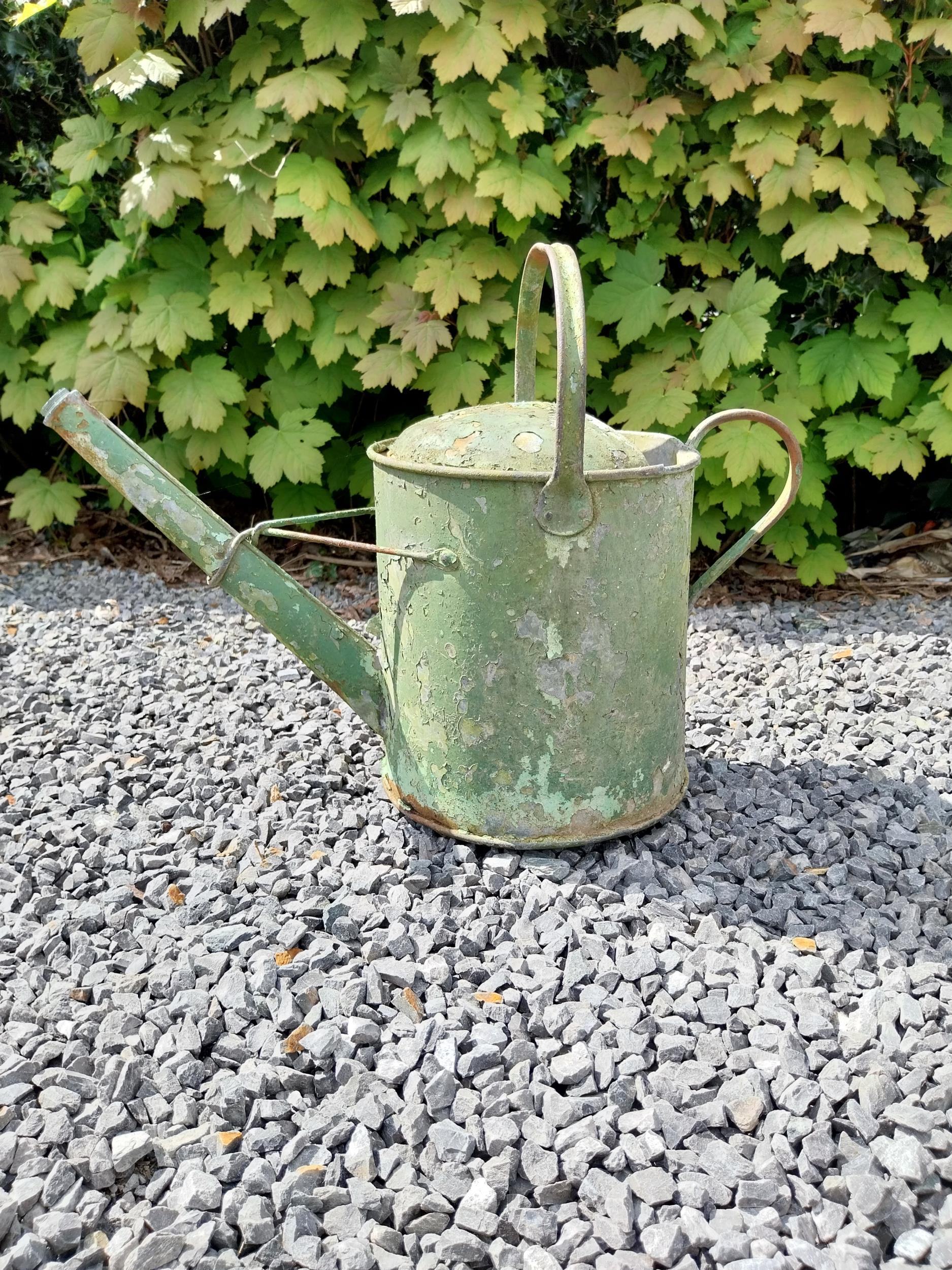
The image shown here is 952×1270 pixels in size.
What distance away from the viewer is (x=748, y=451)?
10.6ft

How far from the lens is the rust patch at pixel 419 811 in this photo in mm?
2027

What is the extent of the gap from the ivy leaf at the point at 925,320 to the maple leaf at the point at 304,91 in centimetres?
185

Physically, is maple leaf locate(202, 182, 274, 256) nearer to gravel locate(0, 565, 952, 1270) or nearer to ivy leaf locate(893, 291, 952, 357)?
gravel locate(0, 565, 952, 1270)

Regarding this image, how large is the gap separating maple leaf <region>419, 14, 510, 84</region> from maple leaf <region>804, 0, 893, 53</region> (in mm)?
884

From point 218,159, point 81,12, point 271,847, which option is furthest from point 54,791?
point 81,12

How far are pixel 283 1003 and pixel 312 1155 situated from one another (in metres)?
0.29

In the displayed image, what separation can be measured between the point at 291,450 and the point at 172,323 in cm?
57

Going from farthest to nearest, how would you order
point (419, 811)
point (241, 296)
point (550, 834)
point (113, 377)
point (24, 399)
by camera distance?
point (24, 399) → point (113, 377) → point (241, 296) → point (419, 811) → point (550, 834)

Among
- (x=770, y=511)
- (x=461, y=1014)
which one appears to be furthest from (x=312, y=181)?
(x=461, y=1014)

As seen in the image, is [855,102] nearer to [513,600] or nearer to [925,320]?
[925,320]

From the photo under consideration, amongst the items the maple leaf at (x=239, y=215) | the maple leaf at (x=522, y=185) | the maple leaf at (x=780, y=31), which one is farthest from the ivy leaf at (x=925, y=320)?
the maple leaf at (x=239, y=215)

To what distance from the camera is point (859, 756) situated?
96.7 inches

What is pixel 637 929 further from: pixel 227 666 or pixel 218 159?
pixel 218 159

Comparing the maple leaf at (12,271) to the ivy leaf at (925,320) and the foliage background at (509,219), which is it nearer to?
the foliage background at (509,219)
